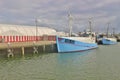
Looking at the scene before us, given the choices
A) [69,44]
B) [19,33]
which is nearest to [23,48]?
[69,44]

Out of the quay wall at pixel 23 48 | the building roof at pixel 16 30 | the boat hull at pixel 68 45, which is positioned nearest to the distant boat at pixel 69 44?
the boat hull at pixel 68 45

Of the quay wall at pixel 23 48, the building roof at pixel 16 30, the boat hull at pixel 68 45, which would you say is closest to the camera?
the quay wall at pixel 23 48

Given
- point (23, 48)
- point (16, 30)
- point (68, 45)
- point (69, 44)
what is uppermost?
point (16, 30)

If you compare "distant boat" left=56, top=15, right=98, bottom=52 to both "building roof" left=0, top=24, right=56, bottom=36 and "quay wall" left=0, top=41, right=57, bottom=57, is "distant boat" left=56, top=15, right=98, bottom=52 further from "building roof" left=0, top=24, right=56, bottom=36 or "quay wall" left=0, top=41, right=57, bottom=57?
"building roof" left=0, top=24, right=56, bottom=36

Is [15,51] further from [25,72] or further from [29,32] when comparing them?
[29,32]

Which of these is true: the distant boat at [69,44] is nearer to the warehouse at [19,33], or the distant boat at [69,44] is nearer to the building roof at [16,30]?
the warehouse at [19,33]

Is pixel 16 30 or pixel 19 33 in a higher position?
pixel 16 30

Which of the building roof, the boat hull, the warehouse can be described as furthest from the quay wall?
the building roof

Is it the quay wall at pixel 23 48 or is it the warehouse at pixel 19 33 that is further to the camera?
the warehouse at pixel 19 33

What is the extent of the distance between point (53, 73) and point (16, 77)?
4.97 metres

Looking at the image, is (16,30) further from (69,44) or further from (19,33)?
(69,44)

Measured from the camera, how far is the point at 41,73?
3127 centimetres

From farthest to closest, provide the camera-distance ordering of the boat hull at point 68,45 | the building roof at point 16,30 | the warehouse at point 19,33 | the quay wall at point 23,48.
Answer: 1. the building roof at point 16,30
2. the warehouse at point 19,33
3. the boat hull at point 68,45
4. the quay wall at point 23,48

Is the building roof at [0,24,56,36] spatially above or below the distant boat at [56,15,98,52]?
above
